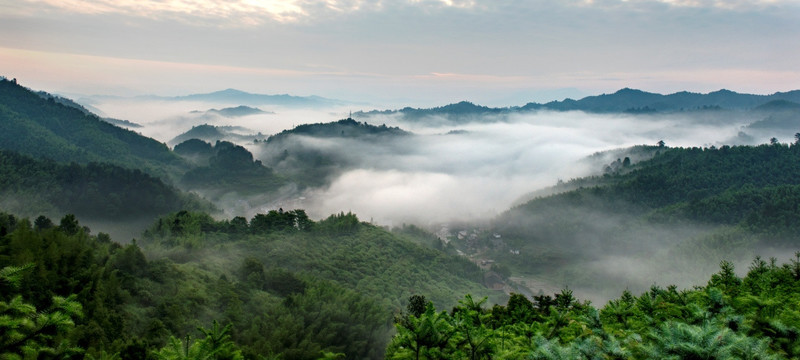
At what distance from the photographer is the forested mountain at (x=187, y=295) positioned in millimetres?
19128

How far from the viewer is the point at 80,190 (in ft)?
523

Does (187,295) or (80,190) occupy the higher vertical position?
(187,295)

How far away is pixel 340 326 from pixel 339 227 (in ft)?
280

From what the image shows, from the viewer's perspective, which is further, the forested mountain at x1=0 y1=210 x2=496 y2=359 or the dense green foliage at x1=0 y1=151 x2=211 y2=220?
the dense green foliage at x1=0 y1=151 x2=211 y2=220

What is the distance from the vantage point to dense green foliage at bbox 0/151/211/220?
5753 inches

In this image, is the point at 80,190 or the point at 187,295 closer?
the point at 187,295

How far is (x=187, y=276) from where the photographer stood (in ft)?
226

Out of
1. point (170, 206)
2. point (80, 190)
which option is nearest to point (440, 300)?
point (170, 206)

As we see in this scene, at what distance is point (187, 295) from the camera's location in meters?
60.2

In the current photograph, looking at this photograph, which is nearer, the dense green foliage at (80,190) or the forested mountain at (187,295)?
the forested mountain at (187,295)

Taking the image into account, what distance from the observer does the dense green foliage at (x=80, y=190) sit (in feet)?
479

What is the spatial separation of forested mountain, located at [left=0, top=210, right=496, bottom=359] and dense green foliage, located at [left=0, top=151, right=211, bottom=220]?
58704 mm

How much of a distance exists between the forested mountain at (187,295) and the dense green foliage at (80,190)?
58704 mm

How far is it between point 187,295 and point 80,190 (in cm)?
13339
